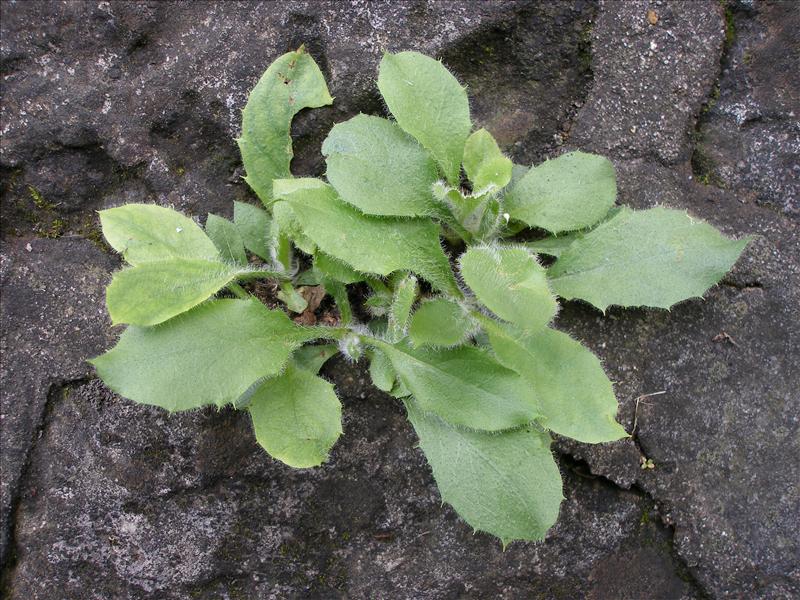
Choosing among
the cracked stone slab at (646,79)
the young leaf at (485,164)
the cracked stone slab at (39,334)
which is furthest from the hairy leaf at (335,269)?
the cracked stone slab at (646,79)

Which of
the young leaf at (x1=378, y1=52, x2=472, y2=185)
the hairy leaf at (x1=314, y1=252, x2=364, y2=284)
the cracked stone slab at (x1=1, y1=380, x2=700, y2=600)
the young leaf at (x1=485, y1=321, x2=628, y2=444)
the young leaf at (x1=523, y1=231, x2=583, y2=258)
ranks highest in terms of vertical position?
the young leaf at (x1=378, y1=52, x2=472, y2=185)

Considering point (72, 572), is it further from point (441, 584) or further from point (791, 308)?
point (791, 308)

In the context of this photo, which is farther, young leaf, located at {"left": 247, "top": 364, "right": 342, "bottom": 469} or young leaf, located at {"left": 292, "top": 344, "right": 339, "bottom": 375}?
young leaf, located at {"left": 292, "top": 344, "right": 339, "bottom": 375}

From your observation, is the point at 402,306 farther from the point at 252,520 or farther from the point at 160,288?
the point at 252,520

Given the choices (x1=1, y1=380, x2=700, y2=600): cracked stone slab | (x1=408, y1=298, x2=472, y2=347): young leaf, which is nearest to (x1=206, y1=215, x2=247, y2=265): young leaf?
(x1=1, y1=380, x2=700, y2=600): cracked stone slab

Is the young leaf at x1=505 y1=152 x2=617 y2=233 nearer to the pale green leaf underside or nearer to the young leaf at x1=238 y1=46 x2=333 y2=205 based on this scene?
the young leaf at x1=238 y1=46 x2=333 y2=205
